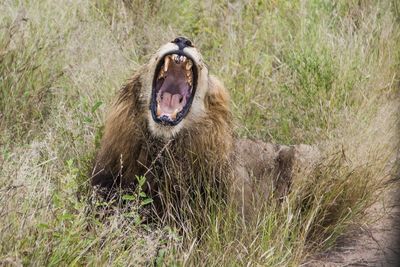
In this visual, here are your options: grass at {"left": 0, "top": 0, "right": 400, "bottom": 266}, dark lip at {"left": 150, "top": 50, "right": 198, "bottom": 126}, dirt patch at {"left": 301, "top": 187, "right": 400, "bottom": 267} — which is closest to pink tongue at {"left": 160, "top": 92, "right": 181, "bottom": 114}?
dark lip at {"left": 150, "top": 50, "right": 198, "bottom": 126}

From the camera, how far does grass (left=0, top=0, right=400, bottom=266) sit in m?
4.15

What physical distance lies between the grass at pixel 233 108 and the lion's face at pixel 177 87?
506mm

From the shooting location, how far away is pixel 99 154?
16.2 ft

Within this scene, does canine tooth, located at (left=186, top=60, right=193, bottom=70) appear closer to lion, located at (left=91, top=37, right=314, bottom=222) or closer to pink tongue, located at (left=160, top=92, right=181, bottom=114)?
lion, located at (left=91, top=37, right=314, bottom=222)

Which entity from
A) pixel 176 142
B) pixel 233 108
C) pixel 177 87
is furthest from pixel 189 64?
pixel 233 108

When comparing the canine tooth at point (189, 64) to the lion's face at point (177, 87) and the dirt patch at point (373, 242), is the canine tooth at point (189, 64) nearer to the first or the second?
the lion's face at point (177, 87)

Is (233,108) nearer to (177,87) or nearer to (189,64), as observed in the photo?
(177,87)

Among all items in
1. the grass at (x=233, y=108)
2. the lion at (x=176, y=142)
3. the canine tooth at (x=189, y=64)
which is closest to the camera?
the grass at (x=233, y=108)

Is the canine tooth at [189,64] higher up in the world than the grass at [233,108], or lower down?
higher up

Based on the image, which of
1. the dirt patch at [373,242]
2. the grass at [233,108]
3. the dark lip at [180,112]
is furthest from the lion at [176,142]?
the dirt patch at [373,242]

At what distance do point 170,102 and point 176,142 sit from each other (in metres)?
0.39

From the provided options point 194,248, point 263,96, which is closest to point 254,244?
point 194,248

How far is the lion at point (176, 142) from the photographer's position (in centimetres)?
474

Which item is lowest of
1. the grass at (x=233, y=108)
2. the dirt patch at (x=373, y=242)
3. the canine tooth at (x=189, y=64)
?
the dirt patch at (x=373, y=242)
